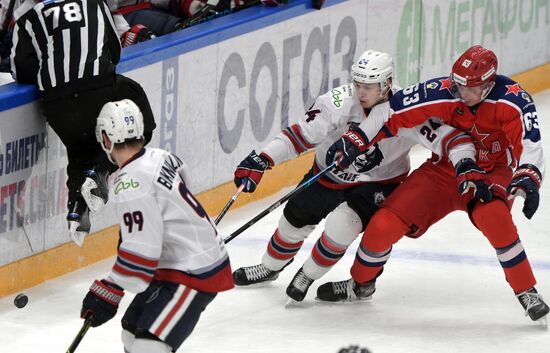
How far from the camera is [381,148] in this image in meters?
6.22

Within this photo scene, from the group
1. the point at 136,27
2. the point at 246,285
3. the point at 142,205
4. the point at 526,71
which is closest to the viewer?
the point at 142,205

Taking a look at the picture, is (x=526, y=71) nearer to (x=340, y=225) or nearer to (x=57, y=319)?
(x=340, y=225)

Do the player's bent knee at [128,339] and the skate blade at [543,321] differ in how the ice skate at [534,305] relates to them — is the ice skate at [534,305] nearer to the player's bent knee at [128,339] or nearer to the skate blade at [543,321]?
the skate blade at [543,321]

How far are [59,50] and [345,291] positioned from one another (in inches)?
60.6

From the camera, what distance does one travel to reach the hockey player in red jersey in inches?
230

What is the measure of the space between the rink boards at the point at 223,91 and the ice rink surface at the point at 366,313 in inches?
10.7

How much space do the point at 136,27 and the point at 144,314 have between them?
126 inches

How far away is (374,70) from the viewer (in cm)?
609

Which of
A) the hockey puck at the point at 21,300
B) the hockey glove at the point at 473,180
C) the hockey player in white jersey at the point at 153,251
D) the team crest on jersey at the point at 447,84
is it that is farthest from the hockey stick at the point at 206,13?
the hockey player in white jersey at the point at 153,251

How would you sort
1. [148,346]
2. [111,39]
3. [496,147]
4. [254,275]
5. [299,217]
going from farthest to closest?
[111,39]
[254,275]
[299,217]
[496,147]
[148,346]

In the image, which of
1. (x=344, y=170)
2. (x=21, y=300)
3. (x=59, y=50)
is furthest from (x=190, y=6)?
(x=21, y=300)

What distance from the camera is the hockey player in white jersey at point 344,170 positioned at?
6.14 metres

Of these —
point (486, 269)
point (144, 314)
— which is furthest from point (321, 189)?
point (144, 314)

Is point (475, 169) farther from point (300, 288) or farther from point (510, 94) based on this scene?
point (300, 288)
